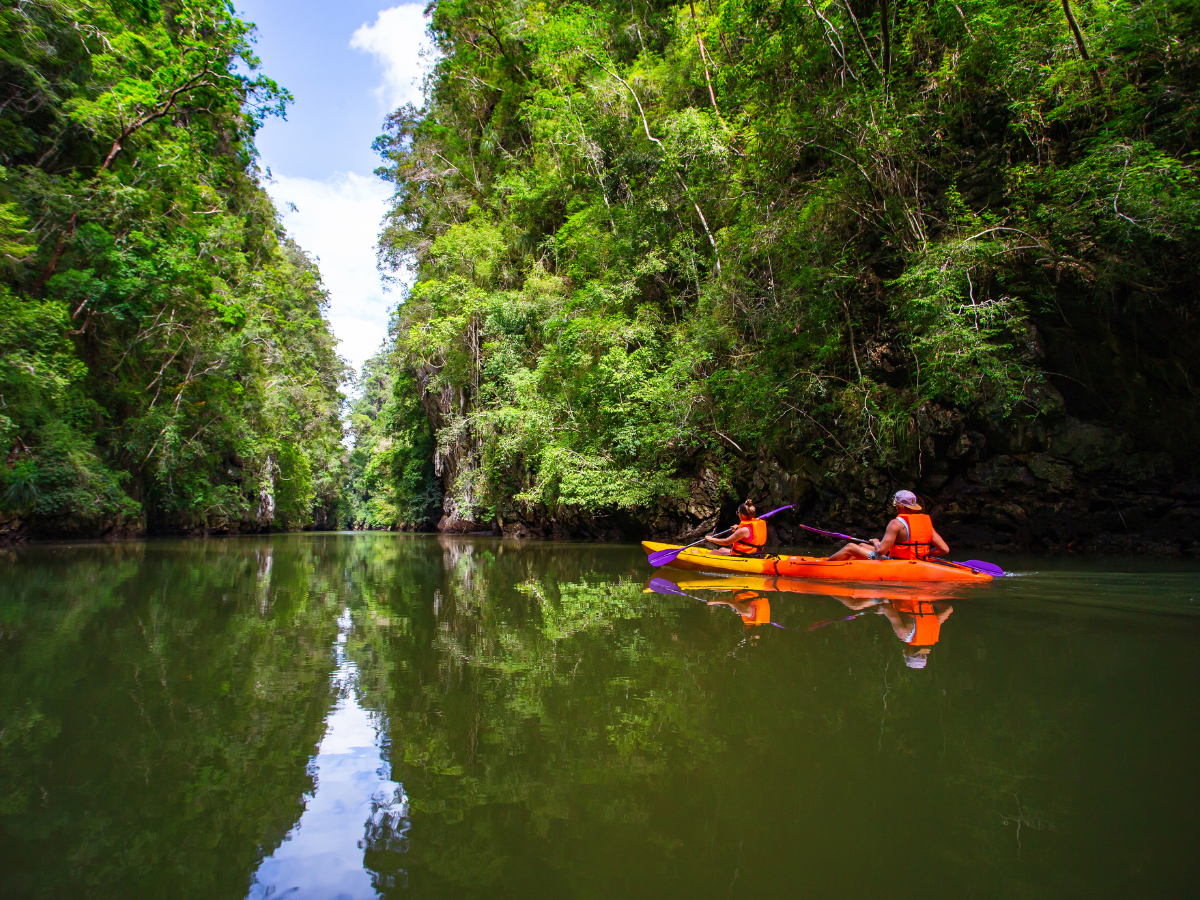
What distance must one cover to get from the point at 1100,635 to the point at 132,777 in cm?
535

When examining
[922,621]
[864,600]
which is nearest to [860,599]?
[864,600]

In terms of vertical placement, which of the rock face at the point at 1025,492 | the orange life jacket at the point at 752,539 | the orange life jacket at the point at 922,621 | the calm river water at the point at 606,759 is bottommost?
the calm river water at the point at 606,759

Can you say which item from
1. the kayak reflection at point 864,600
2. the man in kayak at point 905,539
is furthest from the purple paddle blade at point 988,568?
the kayak reflection at point 864,600

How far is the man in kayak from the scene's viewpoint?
636cm

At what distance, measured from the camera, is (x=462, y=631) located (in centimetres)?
446

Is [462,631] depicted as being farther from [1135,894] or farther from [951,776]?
[1135,894]

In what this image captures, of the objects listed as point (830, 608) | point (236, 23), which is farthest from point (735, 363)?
point (236, 23)

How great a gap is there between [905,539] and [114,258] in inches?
660

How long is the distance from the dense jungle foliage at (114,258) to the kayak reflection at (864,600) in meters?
13.4

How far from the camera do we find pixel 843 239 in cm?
998

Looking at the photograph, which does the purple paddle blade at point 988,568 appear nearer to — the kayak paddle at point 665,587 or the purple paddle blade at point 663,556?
the kayak paddle at point 665,587

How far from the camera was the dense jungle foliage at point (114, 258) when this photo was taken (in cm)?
1238

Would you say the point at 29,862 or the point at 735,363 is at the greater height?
the point at 735,363

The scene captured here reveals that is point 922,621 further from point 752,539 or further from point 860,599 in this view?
point 752,539
